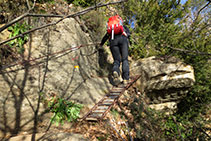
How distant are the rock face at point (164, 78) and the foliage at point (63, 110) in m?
4.06

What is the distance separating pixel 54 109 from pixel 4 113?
41.3 inches

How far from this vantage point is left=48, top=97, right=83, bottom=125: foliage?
310 centimetres

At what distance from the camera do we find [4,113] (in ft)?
8.86

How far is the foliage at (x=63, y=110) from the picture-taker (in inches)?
122

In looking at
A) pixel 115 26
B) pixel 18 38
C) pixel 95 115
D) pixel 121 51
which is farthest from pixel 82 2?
pixel 95 115

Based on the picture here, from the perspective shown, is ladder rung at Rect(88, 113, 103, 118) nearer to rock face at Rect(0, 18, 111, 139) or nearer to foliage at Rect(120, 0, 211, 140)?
rock face at Rect(0, 18, 111, 139)

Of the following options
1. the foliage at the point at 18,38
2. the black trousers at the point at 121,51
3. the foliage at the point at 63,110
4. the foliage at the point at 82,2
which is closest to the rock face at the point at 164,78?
the black trousers at the point at 121,51

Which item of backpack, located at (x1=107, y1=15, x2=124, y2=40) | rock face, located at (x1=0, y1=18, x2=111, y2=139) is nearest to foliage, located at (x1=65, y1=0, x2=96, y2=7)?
rock face, located at (x1=0, y1=18, x2=111, y2=139)

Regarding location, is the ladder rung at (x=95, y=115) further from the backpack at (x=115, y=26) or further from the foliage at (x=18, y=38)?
the foliage at (x=18, y=38)

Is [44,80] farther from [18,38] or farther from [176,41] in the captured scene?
[176,41]

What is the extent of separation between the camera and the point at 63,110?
322cm

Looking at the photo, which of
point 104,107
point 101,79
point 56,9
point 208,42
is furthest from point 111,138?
point 208,42

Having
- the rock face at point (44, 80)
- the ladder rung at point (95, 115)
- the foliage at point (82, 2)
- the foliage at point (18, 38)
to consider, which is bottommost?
the ladder rung at point (95, 115)

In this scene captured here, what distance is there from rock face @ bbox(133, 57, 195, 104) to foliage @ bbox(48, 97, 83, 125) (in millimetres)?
4063
